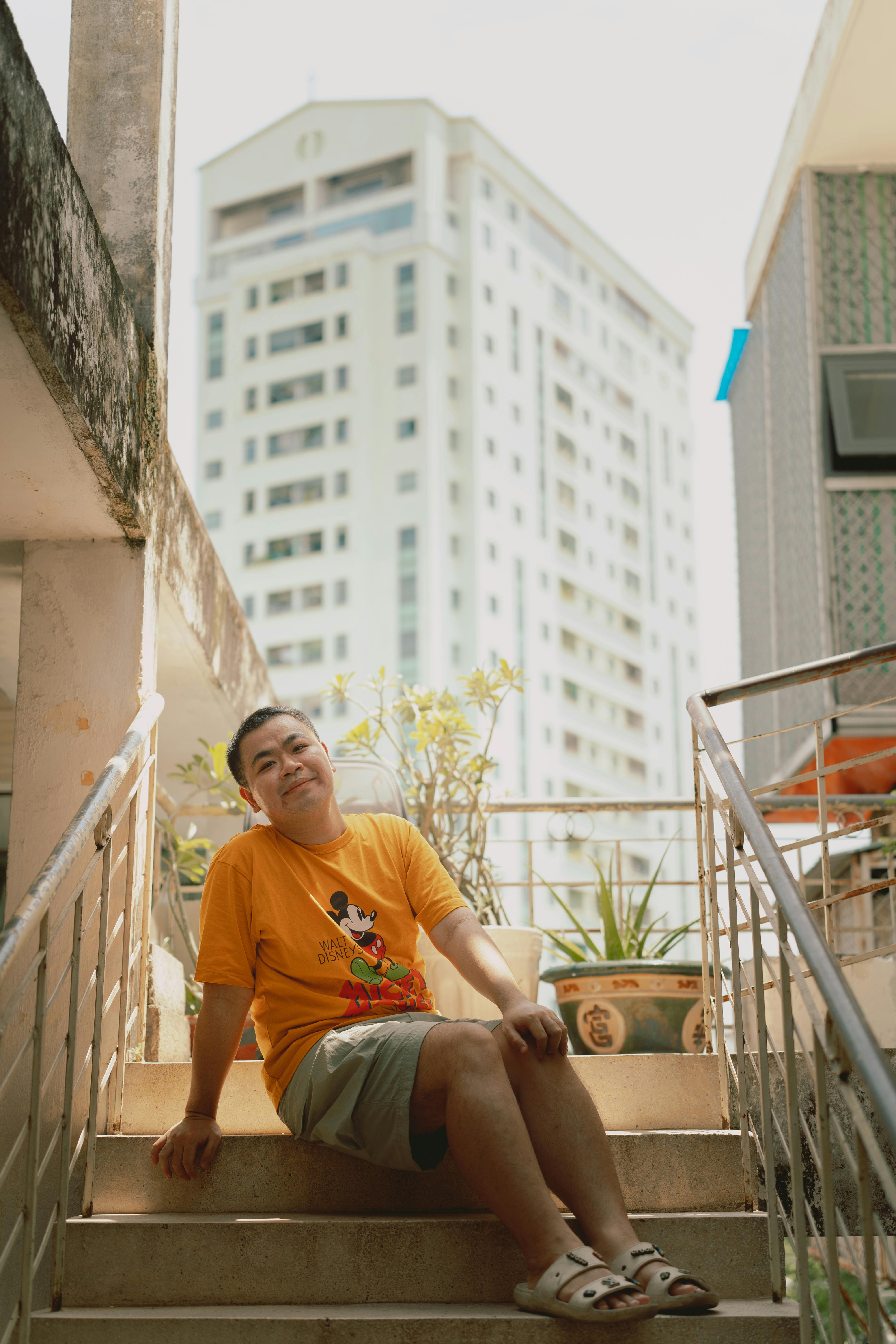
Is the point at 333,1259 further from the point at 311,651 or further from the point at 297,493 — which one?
the point at 297,493

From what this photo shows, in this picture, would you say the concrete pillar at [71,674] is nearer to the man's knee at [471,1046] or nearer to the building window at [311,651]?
the man's knee at [471,1046]

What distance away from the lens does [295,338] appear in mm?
54031

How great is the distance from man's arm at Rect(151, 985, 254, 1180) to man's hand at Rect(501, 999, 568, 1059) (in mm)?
601

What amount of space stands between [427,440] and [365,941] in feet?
155

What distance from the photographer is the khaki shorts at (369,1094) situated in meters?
Answer: 2.56

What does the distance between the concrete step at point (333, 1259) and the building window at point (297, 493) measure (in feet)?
163

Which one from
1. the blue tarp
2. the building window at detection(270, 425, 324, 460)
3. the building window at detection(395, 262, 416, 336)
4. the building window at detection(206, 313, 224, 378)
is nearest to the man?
the blue tarp

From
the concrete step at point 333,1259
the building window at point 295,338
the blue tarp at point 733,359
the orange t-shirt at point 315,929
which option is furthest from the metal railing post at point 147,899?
the building window at point 295,338

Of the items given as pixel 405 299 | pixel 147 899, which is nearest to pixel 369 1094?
pixel 147 899

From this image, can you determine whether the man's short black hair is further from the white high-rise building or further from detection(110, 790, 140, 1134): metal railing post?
the white high-rise building

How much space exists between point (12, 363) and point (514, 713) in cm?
4871

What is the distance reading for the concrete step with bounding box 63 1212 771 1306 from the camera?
8.37 feet

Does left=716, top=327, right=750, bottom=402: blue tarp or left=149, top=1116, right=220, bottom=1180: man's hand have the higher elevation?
left=716, top=327, right=750, bottom=402: blue tarp

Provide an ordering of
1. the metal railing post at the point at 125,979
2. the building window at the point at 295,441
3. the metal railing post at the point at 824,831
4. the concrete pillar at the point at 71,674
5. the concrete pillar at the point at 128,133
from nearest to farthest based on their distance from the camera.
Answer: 1. the metal railing post at the point at 125,979
2. the concrete pillar at the point at 71,674
3. the metal railing post at the point at 824,831
4. the concrete pillar at the point at 128,133
5. the building window at the point at 295,441
